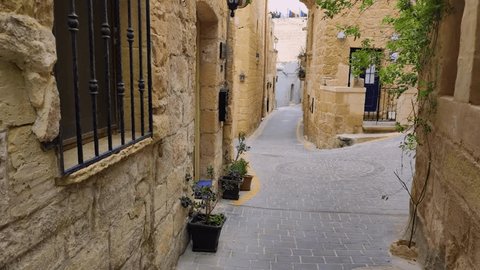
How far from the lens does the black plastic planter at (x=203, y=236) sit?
146 inches

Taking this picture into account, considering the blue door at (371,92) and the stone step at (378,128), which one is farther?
the blue door at (371,92)

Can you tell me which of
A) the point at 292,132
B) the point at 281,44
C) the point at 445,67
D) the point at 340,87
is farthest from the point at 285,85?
the point at 445,67

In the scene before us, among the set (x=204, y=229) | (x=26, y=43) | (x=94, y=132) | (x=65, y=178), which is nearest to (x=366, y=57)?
(x=204, y=229)

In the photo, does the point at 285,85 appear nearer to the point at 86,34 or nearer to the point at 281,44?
the point at 281,44

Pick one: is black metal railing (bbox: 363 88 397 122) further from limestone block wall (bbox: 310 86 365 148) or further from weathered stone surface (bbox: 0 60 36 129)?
weathered stone surface (bbox: 0 60 36 129)

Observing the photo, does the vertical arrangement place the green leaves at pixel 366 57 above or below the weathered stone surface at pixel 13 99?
above

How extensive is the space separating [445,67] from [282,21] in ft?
137

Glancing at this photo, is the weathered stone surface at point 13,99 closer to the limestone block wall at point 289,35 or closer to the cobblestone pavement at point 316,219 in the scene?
the cobblestone pavement at point 316,219

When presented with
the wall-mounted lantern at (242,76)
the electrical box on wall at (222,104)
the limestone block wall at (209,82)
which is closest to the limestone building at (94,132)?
the limestone block wall at (209,82)

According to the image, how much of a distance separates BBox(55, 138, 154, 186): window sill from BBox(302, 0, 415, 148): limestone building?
8507 millimetres

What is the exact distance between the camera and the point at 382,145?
919 centimetres

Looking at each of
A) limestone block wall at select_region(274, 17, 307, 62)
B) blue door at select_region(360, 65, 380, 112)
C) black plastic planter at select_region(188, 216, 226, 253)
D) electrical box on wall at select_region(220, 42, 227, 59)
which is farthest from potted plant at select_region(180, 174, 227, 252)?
limestone block wall at select_region(274, 17, 307, 62)

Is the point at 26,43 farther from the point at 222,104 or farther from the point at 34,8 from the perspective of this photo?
the point at 222,104

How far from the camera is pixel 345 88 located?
1036cm
